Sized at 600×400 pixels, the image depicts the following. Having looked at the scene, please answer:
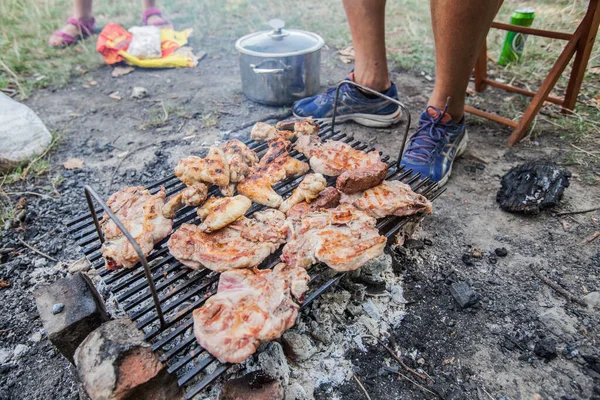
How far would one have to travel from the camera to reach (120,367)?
1514 mm

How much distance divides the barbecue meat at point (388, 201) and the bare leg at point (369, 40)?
189cm

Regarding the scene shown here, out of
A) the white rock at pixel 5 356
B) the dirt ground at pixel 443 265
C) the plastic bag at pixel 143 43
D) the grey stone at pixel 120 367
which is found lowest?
the white rock at pixel 5 356

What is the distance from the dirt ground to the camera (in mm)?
1836

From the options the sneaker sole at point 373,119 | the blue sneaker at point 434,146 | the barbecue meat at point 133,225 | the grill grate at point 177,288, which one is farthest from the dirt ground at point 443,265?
the barbecue meat at point 133,225

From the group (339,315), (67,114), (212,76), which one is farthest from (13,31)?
(339,315)

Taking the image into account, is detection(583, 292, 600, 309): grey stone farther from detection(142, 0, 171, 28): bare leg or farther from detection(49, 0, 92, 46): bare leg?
detection(49, 0, 92, 46): bare leg

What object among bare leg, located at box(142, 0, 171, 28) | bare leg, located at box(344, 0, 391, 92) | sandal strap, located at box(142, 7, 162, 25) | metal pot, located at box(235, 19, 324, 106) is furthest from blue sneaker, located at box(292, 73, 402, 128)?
sandal strap, located at box(142, 7, 162, 25)

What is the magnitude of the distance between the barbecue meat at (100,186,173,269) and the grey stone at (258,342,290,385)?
788mm

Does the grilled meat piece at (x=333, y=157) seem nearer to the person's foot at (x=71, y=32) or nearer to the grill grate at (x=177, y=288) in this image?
the grill grate at (x=177, y=288)

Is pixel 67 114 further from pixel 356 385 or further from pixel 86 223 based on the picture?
pixel 356 385

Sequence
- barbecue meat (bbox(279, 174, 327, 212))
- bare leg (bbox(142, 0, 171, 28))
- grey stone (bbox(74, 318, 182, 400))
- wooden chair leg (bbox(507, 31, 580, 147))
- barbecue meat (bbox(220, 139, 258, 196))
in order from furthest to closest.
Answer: bare leg (bbox(142, 0, 171, 28)) < wooden chair leg (bbox(507, 31, 580, 147)) < barbecue meat (bbox(220, 139, 258, 196)) < barbecue meat (bbox(279, 174, 327, 212)) < grey stone (bbox(74, 318, 182, 400))

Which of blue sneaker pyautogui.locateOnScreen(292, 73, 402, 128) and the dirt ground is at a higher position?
blue sneaker pyautogui.locateOnScreen(292, 73, 402, 128)

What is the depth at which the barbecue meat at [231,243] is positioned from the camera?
5.85 ft

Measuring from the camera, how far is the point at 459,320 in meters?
2.07
